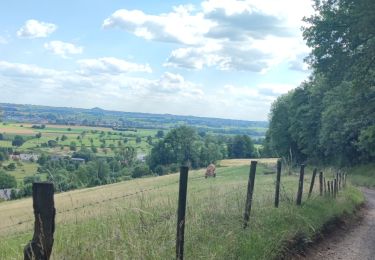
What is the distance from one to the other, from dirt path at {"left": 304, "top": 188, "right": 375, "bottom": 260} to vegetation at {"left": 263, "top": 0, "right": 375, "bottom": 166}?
321cm

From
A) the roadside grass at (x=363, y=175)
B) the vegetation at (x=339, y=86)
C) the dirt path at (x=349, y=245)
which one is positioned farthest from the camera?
the roadside grass at (x=363, y=175)

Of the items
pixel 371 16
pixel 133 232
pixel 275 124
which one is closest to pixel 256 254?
pixel 133 232

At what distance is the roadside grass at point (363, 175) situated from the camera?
42.6 meters

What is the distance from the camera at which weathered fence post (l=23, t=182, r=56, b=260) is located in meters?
4.49

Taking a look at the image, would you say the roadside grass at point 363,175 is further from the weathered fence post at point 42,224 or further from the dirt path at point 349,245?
the weathered fence post at point 42,224

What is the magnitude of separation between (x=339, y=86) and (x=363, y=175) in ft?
62.0

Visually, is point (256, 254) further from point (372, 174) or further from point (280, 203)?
point (372, 174)

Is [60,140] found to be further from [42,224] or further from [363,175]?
[42,224]

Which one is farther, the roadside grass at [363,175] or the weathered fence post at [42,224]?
the roadside grass at [363,175]

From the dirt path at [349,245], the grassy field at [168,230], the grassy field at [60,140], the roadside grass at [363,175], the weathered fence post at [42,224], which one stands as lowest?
the grassy field at [60,140]

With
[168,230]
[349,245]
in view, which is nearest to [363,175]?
[349,245]

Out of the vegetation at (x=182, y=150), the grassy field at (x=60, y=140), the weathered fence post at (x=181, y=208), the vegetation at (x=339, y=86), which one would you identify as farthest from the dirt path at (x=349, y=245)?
the vegetation at (x=182, y=150)

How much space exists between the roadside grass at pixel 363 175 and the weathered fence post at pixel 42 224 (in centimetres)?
4047

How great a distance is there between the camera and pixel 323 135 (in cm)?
5338
